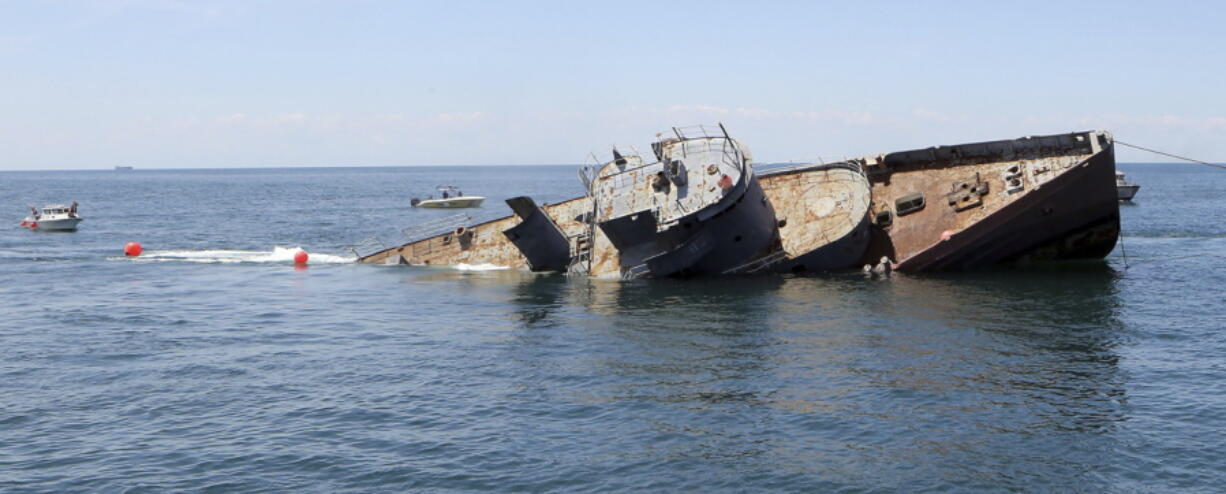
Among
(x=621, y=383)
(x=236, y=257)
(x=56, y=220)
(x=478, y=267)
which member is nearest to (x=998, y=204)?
(x=621, y=383)

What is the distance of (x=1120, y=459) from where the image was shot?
25266mm

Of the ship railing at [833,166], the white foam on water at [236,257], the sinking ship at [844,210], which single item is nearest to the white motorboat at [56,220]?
the white foam on water at [236,257]

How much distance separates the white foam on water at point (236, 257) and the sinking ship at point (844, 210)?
58.0 feet

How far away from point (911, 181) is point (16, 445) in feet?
144

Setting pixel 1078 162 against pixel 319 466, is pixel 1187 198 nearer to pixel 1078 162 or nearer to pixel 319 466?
pixel 1078 162

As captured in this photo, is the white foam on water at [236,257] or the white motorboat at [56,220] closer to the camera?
the white foam on water at [236,257]

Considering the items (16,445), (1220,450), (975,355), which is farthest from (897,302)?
(16,445)

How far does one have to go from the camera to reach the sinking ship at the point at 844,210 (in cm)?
5088

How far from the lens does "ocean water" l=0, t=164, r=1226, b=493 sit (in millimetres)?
25078

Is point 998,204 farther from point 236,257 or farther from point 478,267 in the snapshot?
point 236,257

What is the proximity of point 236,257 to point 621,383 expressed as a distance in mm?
45169

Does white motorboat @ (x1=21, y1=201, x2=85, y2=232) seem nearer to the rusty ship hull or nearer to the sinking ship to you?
the sinking ship

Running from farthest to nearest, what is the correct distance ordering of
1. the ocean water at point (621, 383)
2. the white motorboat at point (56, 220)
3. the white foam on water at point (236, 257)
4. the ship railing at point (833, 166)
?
the white motorboat at point (56, 220) → the white foam on water at point (236, 257) → the ship railing at point (833, 166) → the ocean water at point (621, 383)

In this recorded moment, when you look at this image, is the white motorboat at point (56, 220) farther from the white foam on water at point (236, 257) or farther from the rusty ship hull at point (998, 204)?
the rusty ship hull at point (998, 204)
